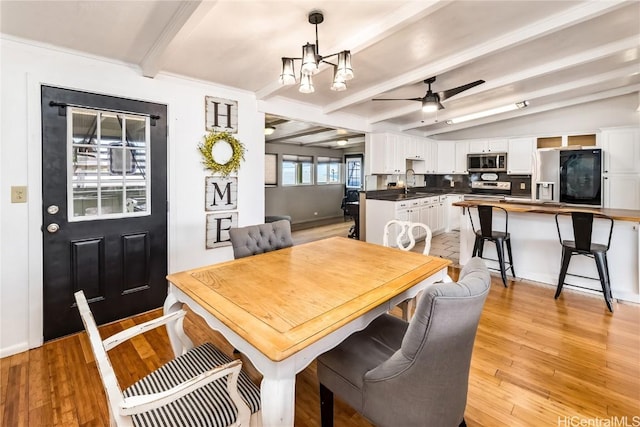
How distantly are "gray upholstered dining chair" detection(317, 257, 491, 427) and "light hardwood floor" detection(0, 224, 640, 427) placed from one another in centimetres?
52

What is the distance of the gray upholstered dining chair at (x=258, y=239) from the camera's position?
2.33 m

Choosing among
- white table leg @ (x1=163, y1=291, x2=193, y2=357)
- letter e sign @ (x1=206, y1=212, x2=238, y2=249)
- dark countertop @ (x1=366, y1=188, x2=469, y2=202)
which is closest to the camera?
white table leg @ (x1=163, y1=291, x2=193, y2=357)

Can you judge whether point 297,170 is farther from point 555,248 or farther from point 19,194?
point 19,194

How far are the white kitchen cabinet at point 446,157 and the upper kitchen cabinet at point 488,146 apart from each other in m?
0.43

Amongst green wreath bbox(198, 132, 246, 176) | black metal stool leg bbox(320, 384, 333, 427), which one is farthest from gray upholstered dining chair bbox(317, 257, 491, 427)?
green wreath bbox(198, 132, 246, 176)

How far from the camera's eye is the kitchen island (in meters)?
3.14

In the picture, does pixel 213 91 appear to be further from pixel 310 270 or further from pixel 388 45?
pixel 310 270

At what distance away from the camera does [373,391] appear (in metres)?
1.23

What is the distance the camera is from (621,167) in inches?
197

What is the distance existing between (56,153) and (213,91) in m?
1.54

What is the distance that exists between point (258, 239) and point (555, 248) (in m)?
3.46

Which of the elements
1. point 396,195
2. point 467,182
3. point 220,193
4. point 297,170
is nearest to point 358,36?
point 220,193

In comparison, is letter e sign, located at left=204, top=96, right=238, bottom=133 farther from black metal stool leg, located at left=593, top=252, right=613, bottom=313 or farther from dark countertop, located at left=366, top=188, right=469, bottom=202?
black metal stool leg, located at left=593, top=252, right=613, bottom=313

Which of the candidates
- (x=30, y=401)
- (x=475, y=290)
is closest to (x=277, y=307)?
(x=475, y=290)
